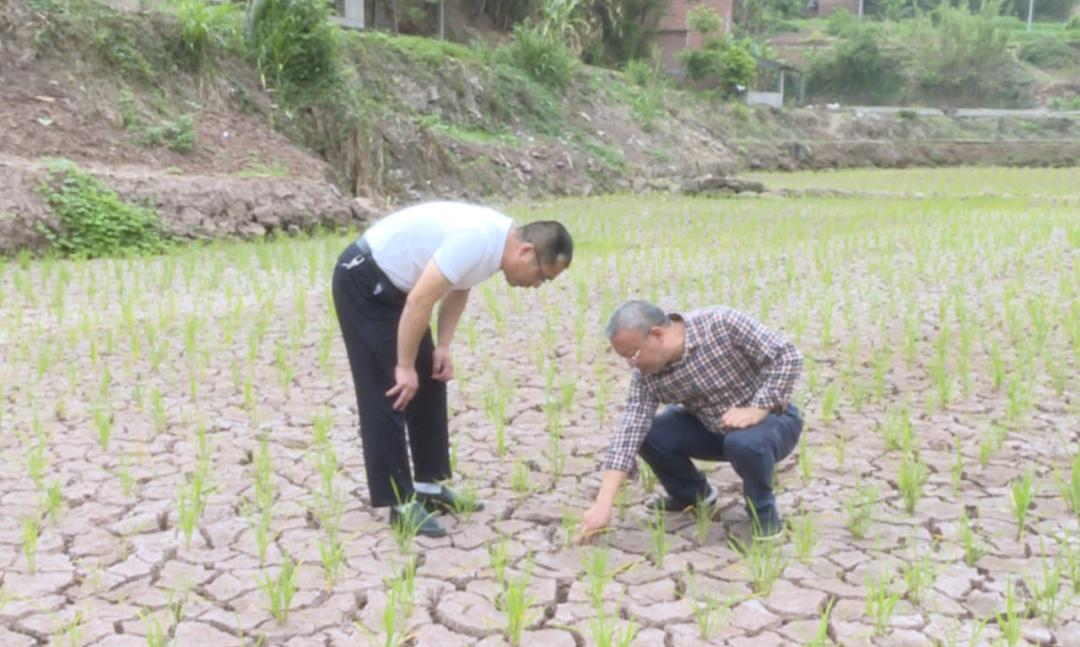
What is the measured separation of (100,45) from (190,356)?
29.3 ft

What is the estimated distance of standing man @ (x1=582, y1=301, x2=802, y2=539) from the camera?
139 inches

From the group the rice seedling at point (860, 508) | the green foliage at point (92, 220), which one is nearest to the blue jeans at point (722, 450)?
the rice seedling at point (860, 508)

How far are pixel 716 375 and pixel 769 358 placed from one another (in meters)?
0.17

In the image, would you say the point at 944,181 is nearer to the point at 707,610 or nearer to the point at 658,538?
the point at 658,538

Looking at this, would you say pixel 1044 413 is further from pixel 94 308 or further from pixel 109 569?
pixel 94 308

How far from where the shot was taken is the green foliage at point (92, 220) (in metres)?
10.9

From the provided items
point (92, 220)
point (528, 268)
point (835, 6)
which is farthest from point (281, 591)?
point (835, 6)

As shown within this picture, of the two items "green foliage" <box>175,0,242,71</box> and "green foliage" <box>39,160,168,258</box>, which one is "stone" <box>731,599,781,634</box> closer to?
"green foliage" <box>39,160,168,258</box>

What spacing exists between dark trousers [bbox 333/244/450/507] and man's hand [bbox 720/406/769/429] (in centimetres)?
98

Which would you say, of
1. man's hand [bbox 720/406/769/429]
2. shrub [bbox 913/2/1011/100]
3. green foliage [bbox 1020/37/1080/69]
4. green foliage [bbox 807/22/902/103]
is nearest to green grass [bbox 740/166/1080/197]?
shrub [bbox 913/2/1011/100]

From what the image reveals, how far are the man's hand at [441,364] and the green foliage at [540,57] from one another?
68.7 ft

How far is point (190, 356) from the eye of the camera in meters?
6.70

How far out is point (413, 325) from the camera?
3.49m

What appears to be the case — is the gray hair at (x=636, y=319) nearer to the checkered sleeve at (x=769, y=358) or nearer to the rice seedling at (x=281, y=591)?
the checkered sleeve at (x=769, y=358)
